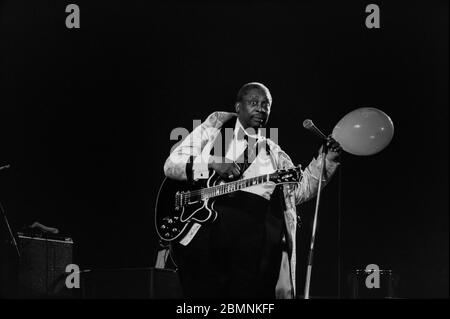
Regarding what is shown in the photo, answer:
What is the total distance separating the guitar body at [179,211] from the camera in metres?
3.96

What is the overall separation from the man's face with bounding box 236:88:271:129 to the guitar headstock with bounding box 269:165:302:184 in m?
0.45

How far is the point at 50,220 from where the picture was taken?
16.1 feet

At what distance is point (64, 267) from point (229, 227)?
141 cm

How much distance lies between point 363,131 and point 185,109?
1.40m

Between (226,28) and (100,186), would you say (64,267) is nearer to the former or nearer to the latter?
(100,186)

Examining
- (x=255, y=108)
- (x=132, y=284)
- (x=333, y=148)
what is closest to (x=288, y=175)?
(x=333, y=148)

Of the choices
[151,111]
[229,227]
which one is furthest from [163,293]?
[151,111]

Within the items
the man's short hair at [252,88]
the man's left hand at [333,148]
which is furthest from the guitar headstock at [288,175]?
the man's short hair at [252,88]

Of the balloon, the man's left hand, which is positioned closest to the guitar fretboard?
the man's left hand

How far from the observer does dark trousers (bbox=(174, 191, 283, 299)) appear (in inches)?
153

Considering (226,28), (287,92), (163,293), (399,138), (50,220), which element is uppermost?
(226,28)

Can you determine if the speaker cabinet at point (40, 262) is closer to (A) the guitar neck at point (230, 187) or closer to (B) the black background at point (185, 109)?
(B) the black background at point (185, 109)

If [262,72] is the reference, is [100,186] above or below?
below

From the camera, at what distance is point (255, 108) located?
4.09 metres
